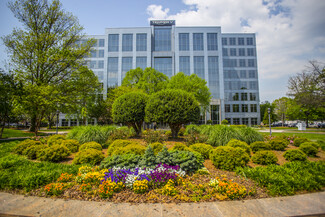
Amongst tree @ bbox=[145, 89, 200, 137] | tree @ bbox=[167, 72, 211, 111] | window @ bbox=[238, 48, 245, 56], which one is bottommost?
tree @ bbox=[145, 89, 200, 137]

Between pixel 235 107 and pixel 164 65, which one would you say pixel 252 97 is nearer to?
pixel 235 107

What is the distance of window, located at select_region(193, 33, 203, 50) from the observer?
43.7 m

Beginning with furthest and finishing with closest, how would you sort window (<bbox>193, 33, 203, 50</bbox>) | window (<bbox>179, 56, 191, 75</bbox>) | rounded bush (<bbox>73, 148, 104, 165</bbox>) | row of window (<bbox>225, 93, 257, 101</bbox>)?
1. row of window (<bbox>225, 93, 257, 101</bbox>)
2. window (<bbox>193, 33, 203, 50</bbox>)
3. window (<bbox>179, 56, 191, 75</bbox>)
4. rounded bush (<bbox>73, 148, 104, 165</bbox>)

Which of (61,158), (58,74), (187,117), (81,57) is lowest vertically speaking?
(61,158)

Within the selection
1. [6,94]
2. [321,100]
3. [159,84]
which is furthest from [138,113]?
[321,100]

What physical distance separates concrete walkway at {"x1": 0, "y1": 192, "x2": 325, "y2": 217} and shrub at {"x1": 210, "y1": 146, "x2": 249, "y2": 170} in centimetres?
190

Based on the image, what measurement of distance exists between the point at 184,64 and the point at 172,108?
35434 millimetres

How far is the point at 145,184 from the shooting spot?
3.59m

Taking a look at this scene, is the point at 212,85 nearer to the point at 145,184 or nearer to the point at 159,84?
the point at 159,84

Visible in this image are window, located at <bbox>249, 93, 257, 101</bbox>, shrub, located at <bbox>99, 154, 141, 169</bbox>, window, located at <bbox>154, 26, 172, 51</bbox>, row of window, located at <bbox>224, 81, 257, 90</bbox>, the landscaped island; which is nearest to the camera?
the landscaped island

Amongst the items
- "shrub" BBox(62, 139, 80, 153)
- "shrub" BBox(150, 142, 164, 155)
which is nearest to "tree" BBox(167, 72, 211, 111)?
"shrub" BBox(62, 139, 80, 153)

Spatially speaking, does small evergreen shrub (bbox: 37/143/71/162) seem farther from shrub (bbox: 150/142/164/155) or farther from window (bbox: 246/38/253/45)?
window (bbox: 246/38/253/45)

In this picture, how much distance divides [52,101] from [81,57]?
22.4 ft

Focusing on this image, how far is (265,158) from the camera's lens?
19.2 feet
